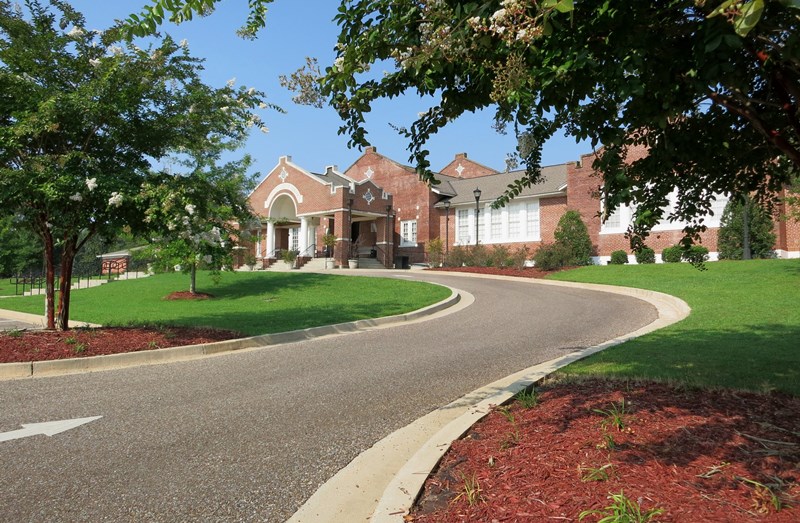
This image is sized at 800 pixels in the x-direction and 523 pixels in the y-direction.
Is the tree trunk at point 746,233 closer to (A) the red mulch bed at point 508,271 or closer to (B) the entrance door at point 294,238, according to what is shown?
(A) the red mulch bed at point 508,271

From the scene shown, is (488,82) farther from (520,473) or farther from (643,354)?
(643,354)

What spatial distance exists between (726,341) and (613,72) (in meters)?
6.97

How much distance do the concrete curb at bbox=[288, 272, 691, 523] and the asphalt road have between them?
17cm

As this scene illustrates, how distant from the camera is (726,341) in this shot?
8.07 meters

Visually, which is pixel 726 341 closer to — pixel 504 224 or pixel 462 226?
pixel 504 224

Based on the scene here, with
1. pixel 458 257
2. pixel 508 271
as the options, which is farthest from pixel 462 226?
pixel 508 271

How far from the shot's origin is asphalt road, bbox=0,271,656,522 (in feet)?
11.5

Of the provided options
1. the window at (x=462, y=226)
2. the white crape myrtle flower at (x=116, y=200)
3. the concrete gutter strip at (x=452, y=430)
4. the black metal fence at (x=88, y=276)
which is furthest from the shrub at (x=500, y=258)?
the white crape myrtle flower at (x=116, y=200)

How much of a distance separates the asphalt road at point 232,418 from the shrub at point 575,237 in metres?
18.4

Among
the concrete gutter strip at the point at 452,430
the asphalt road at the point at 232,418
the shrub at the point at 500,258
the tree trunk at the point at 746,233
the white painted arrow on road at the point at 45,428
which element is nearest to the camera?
the concrete gutter strip at the point at 452,430

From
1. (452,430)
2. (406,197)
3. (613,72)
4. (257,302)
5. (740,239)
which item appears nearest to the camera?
(613,72)

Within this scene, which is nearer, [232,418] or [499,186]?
[232,418]

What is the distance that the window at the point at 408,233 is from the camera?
38.2 metres

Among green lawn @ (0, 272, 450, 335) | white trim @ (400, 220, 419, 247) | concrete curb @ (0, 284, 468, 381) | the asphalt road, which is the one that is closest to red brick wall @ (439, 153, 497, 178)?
white trim @ (400, 220, 419, 247)
